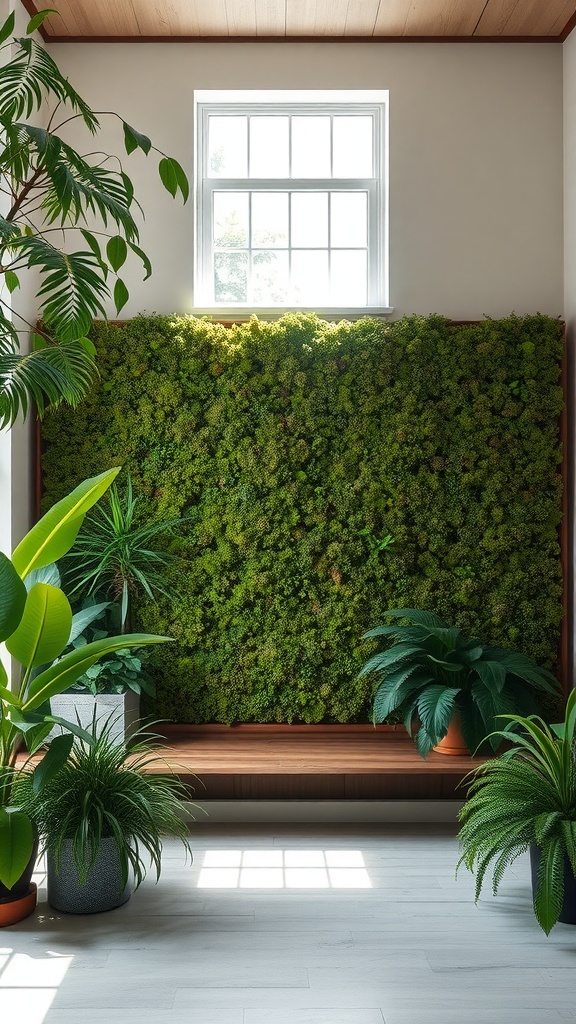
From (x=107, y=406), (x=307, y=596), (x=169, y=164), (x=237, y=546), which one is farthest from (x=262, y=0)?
(x=307, y=596)

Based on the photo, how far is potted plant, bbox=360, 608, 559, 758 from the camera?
3314 mm

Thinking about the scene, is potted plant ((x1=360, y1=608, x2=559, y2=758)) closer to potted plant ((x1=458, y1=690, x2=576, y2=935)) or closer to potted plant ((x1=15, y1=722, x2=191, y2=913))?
potted plant ((x1=458, y1=690, x2=576, y2=935))

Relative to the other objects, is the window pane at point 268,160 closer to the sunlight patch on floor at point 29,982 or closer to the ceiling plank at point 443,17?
the ceiling plank at point 443,17

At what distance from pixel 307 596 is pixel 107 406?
1.32 metres

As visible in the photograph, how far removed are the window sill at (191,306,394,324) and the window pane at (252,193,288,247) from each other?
0.41 metres

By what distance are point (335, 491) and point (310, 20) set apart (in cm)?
218

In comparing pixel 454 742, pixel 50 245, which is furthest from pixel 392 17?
pixel 454 742

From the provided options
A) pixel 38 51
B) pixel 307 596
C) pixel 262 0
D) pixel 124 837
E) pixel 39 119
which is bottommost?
pixel 124 837

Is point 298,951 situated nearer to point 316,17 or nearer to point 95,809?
point 95,809

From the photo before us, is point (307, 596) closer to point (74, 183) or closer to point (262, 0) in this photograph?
point (74, 183)

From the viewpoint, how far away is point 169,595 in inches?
152

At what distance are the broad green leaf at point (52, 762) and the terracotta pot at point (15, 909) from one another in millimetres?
443

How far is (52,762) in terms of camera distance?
2.40 m

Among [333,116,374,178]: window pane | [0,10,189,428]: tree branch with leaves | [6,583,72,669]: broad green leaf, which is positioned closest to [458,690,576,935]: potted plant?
[6,583,72,669]: broad green leaf
